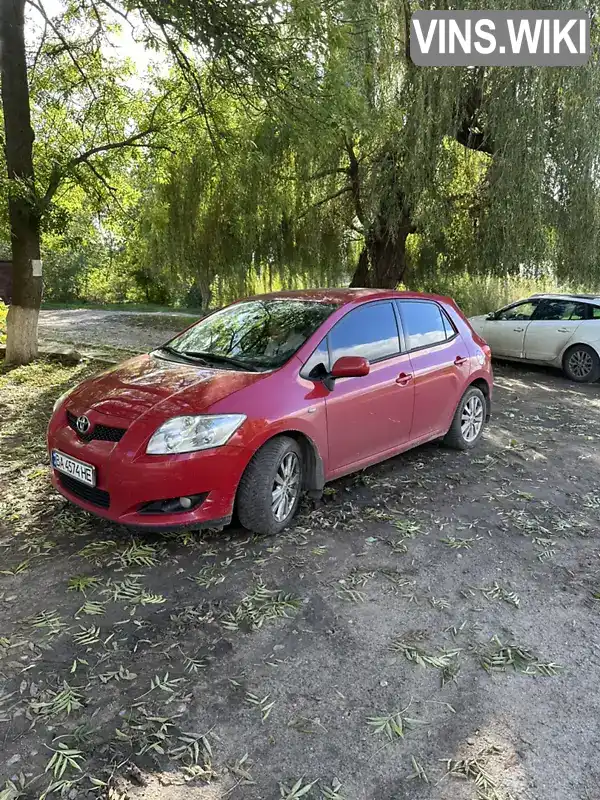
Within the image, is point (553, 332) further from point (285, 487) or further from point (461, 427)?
point (285, 487)

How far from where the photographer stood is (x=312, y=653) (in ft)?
8.88

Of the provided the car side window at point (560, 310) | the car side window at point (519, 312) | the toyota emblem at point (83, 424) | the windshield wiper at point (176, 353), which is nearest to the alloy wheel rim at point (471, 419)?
the windshield wiper at point (176, 353)

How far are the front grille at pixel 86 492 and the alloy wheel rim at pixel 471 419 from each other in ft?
11.5

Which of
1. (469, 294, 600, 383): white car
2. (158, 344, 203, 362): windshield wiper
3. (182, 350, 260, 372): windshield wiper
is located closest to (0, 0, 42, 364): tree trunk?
(158, 344, 203, 362): windshield wiper

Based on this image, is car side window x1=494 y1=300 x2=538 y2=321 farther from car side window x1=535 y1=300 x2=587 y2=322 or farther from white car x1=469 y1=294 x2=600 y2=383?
car side window x1=535 y1=300 x2=587 y2=322

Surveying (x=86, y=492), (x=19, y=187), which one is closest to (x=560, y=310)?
(x=19, y=187)

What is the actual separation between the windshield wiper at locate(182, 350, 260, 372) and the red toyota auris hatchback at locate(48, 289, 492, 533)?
15mm

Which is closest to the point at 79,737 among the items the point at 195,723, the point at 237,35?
the point at 195,723

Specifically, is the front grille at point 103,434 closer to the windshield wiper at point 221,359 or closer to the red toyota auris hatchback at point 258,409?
the red toyota auris hatchback at point 258,409

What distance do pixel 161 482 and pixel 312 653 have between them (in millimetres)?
1284

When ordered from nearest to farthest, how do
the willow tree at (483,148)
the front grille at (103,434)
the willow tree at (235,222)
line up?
the front grille at (103,434)
the willow tree at (483,148)
the willow tree at (235,222)

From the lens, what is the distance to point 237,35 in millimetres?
6758

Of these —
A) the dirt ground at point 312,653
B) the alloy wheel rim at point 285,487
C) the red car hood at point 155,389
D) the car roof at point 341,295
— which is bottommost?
the dirt ground at point 312,653

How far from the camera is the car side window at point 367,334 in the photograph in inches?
169
